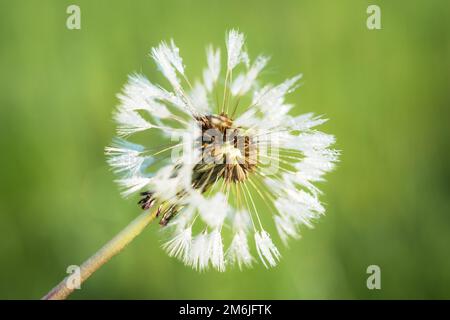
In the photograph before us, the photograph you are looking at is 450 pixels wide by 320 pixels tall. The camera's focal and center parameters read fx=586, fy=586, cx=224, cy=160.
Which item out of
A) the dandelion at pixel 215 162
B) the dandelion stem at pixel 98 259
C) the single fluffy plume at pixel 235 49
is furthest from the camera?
the single fluffy plume at pixel 235 49

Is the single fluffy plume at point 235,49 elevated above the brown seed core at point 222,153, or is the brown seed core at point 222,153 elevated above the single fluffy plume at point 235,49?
the single fluffy plume at point 235,49

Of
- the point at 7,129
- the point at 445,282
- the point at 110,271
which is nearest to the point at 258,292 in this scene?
the point at 110,271

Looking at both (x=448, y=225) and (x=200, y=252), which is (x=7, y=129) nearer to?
(x=200, y=252)

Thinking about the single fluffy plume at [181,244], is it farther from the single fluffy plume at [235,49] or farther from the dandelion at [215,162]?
the single fluffy plume at [235,49]

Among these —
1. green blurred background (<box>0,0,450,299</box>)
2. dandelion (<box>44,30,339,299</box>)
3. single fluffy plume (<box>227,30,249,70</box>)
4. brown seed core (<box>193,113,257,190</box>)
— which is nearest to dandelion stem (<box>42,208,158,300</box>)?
dandelion (<box>44,30,339,299</box>)

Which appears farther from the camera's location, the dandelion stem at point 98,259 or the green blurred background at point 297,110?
the green blurred background at point 297,110

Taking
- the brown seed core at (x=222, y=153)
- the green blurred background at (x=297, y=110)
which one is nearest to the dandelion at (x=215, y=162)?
the brown seed core at (x=222, y=153)

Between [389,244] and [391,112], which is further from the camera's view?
[391,112]
